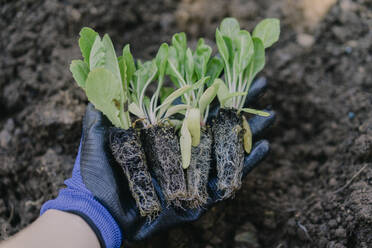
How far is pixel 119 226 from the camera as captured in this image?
5.12 feet

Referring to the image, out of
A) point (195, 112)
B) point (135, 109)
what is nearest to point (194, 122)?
point (195, 112)

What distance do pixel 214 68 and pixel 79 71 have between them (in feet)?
2.19

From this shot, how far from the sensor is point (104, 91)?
1.41 meters

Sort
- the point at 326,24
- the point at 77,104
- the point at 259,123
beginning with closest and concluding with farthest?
1. the point at 259,123
2. the point at 77,104
3. the point at 326,24

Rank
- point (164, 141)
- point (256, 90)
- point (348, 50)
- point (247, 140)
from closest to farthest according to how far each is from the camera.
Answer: point (164, 141) → point (247, 140) → point (256, 90) → point (348, 50)

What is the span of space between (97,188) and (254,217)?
35.2 inches

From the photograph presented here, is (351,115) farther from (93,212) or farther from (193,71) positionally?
(93,212)

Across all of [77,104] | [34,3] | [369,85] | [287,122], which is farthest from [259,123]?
[34,3]

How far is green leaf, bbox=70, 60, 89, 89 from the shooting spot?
5.04 ft

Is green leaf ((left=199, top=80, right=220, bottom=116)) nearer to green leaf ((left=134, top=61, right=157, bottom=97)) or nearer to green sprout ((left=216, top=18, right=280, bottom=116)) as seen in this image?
green sprout ((left=216, top=18, right=280, bottom=116))

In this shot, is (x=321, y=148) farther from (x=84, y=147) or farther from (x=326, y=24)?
(x=84, y=147)

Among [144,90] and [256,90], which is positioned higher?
[144,90]

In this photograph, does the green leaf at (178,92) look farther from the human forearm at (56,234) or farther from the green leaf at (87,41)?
the human forearm at (56,234)

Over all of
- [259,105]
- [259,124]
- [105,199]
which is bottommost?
[259,105]
